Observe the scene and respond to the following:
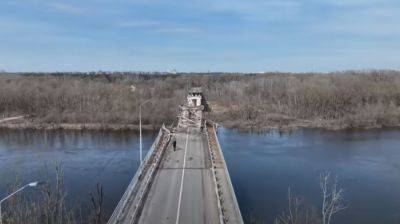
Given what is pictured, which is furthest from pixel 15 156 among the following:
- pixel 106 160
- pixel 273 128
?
pixel 273 128

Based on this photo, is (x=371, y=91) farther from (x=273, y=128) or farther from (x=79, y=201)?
(x=79, y=201)

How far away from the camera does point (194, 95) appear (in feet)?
Answer: 202

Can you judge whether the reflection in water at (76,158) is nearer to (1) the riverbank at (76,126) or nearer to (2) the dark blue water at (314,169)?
(1) the riverbank at (76,126)

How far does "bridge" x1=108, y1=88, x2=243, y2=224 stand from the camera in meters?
23.2

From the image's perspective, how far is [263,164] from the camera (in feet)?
164

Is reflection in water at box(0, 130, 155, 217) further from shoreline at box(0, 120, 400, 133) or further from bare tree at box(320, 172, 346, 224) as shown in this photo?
bare tree at box(320, 172, 346, 224)

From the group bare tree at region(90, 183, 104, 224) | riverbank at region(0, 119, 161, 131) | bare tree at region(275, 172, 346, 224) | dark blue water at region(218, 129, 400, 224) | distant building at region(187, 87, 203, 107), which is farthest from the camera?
riverbank at region(0, 119, 161, 131)

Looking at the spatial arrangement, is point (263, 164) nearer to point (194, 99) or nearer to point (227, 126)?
point (194, 99)

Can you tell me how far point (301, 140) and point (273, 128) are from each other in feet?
44.3

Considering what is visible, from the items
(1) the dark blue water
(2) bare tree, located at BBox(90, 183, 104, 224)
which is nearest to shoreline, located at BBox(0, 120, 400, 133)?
(1) the dark blue water

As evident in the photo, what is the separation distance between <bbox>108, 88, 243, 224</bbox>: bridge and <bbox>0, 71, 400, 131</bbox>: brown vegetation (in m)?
42.7

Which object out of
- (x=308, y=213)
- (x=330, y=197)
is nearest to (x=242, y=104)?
(x=330, y=197)

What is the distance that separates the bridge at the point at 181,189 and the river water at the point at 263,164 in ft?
12.8

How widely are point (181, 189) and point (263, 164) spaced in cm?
2290
